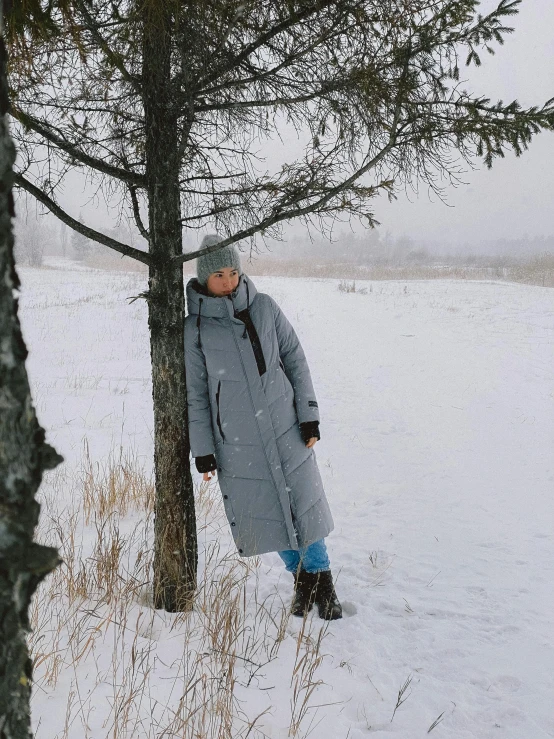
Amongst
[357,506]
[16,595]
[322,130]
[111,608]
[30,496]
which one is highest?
[322,130]

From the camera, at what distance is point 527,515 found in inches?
172

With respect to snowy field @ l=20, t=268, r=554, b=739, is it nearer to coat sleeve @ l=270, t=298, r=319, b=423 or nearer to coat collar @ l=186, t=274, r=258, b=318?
coat sleeve @ l=270, t=298, r=319, b=423

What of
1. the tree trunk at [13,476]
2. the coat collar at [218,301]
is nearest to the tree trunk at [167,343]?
the coat collar at [218,301]

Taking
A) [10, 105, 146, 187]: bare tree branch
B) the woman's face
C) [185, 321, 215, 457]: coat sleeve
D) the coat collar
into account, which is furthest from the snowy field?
[10, 105, 146, 187]: bare tree branch

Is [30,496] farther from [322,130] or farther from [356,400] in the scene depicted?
[356,400]

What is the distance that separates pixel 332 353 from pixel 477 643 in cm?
854

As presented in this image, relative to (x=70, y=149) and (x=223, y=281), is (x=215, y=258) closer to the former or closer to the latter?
(x=223, y=281)

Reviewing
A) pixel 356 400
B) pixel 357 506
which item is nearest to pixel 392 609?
pixel 357 506

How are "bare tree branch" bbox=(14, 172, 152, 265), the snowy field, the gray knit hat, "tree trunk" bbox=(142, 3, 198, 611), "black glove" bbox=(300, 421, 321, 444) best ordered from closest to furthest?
1. the snowy field
2. "bare tree branch" bbox=(14, 172, 152, 265)
3. "tree trunk" bbox=(142, 3, 198, 611)
4. the gray knit hat
5. "black glove" bbox=(300, 421, 321, 444)

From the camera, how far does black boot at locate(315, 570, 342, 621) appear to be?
289 cm

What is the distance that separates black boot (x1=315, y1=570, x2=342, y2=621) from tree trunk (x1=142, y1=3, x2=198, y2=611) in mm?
731

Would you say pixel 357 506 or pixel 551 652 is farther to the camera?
pixel 357 506

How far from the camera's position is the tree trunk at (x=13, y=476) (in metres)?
0.71

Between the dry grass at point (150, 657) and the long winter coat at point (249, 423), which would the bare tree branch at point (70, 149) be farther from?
the dry grass at point (150, 657)
